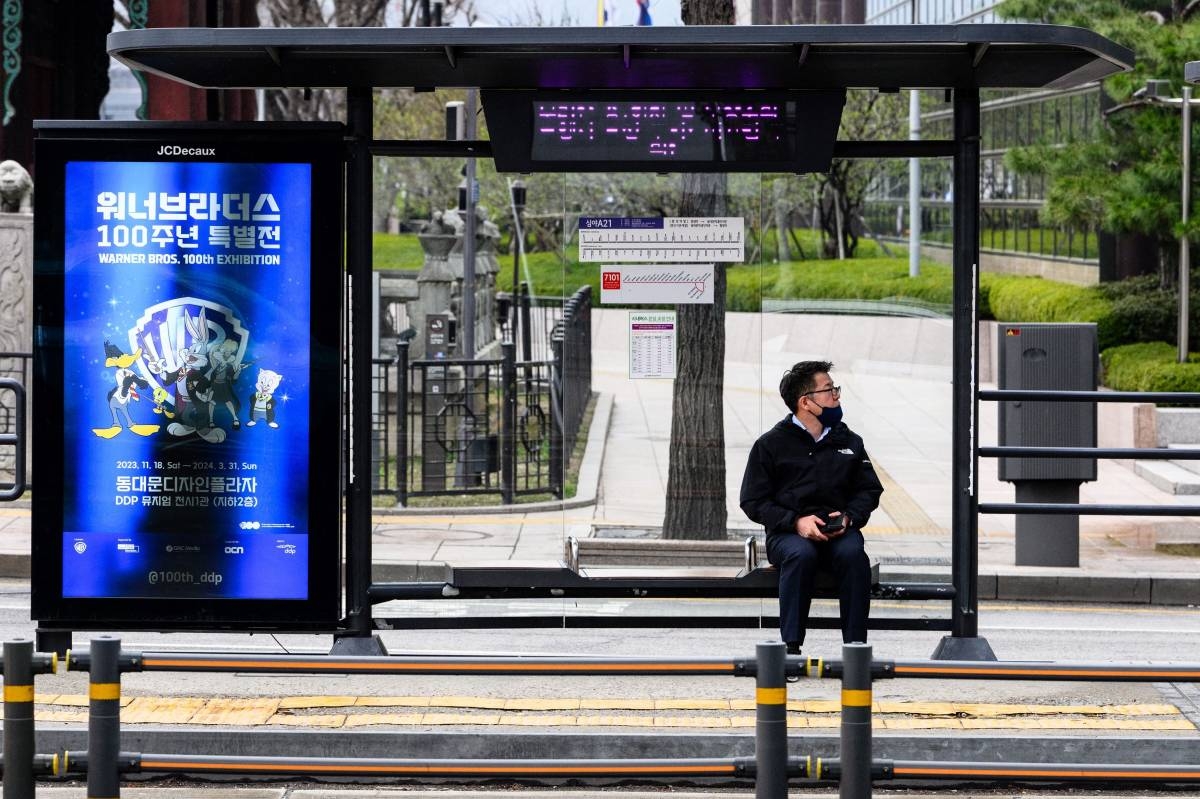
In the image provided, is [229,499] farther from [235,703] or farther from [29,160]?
[29,160]

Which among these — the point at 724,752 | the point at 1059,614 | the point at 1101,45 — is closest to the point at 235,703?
the point at 724,752

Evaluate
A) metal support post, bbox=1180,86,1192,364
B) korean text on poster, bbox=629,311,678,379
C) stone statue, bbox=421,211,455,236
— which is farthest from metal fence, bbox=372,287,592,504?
metal support post, bbox=1180,86,1192,364

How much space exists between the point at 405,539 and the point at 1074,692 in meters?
4.58

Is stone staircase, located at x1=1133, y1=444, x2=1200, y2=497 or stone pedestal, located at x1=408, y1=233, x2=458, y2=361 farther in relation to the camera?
stone pedestal, located at x1=408, y1=233, x2=458, y2=361

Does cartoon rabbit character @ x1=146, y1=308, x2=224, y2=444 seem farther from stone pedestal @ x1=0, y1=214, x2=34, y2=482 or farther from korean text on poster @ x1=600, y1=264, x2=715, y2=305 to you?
stone pedestal @ x1=0, y1=214, x2=34, y2=482

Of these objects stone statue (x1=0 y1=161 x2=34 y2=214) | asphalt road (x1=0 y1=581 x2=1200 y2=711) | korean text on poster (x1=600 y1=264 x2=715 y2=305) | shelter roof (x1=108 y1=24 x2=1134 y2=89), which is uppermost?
stone statue (x1=0 y1=161 x2=34 y2=214)

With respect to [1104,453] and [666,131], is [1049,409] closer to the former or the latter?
[1104,453]

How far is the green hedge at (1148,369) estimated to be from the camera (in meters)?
20.2

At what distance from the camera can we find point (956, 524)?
848 centimetres

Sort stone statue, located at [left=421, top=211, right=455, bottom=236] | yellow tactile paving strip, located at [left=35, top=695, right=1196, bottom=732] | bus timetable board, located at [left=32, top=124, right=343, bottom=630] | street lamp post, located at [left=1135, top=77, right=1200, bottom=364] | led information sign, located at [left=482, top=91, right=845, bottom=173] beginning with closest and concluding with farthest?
yellow tactile paving strip, located at [left=35, top=695, right=1196, bottom=732]
bus timetable board, located at [left=32, top=124, right=343, bottom=630]
led information sign, located at [left=482, top=91, right=845, bottom=173]
street lamp post, located at [left=1135, top=77, right=1200, bottom=364]
stone statue, located at [left=421, top=211, right=455, bottom=236]

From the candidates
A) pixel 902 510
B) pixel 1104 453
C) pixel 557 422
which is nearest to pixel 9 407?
pixel 557 422

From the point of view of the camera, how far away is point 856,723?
17.6 ft

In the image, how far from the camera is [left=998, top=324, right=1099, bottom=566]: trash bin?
450 inches

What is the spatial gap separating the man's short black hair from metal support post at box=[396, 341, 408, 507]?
5.09 meters
